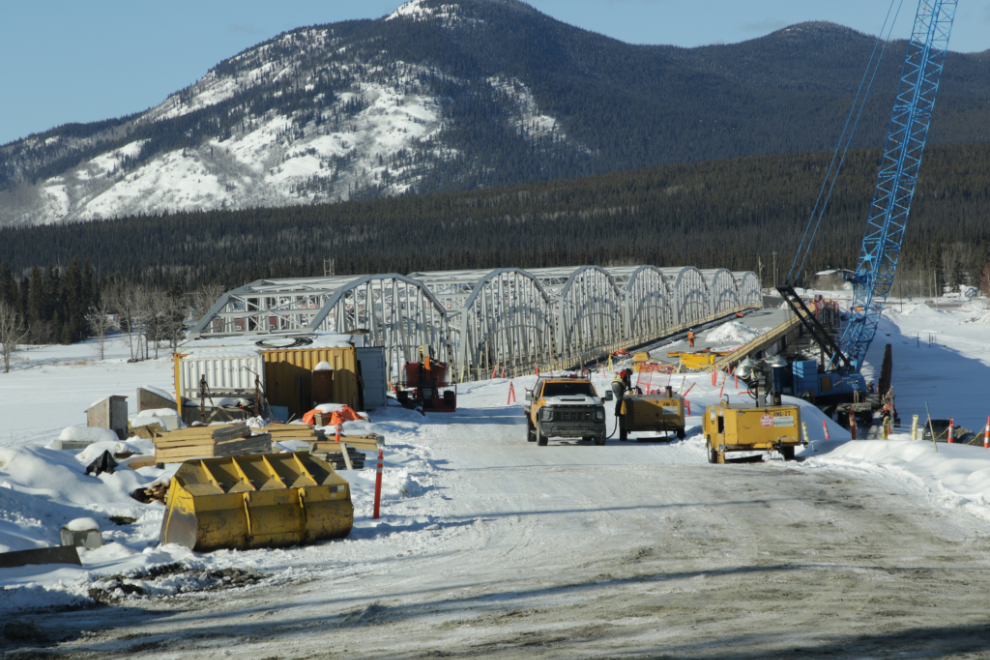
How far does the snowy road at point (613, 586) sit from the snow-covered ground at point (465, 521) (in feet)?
0.20

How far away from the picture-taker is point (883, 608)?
8352mm

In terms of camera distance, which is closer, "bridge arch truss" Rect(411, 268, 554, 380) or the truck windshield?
the truck windshield

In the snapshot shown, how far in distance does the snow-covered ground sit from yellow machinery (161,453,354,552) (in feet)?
0.84

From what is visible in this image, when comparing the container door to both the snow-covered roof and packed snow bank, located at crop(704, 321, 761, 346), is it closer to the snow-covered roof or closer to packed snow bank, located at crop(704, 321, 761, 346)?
the snow-covered roof

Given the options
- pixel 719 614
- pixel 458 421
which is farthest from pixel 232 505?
pixel 458 421

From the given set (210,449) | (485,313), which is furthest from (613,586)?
(485,313)

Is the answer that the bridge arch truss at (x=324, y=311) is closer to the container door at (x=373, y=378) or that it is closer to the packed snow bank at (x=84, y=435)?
the container door at (x=373, y=378)

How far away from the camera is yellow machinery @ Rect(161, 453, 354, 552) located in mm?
11792

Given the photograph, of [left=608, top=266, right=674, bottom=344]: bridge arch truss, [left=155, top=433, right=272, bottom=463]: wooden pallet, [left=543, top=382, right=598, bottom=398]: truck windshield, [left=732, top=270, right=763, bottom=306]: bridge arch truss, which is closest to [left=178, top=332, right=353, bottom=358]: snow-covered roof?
[left=543, top=382, right=598, bottom=398]: truck windshield

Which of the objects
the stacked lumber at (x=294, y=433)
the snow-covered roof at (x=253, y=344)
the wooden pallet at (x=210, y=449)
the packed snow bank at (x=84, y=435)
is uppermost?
the snow-covered roof at (x=253, y=344)

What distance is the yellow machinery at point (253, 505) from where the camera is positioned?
11792mm

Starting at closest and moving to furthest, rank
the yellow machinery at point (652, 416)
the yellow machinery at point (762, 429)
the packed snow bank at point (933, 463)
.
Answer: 1. the packed snow bank at point (933, 463)
2. the yellow machinery at point (762, 429)
3. the yellow machinery at point (652, 416)

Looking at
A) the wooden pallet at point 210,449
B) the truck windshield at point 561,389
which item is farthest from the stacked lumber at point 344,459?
the truck windshield at point 561,389

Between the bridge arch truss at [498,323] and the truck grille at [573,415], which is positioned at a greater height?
the bridge arch truss at [498,323]
